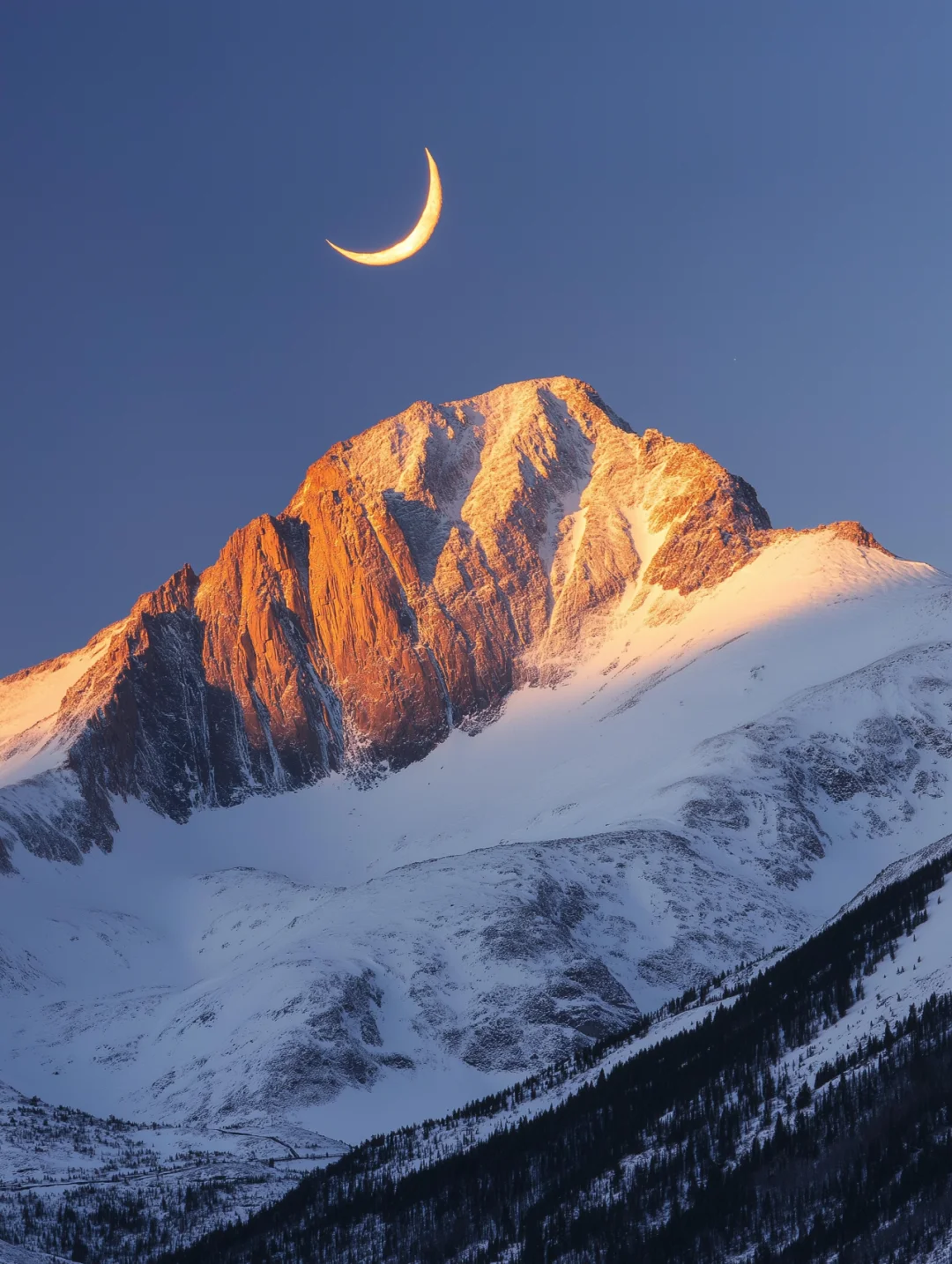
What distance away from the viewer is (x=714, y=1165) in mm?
70688

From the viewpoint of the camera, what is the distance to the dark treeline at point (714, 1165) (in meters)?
60.8

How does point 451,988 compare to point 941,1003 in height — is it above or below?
above

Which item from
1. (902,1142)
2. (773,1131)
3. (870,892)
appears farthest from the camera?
(870,892)

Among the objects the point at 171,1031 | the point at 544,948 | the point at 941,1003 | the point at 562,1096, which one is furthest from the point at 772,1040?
the point at 171,1031

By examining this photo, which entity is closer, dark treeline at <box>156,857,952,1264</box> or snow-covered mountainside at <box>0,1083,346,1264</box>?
dark treeline at <box>156,857,952,1264</box>

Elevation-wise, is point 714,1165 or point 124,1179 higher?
point 124,1179

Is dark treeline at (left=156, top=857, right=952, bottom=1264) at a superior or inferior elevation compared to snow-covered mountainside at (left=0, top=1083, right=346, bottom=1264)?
inferior

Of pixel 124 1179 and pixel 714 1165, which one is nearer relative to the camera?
pixel 714 1165

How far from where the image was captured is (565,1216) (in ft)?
241

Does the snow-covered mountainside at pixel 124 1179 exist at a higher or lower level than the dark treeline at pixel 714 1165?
higher

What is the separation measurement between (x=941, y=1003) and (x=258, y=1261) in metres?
35.7

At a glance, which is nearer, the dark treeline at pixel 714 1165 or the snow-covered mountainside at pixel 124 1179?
the dark treeline at pixel 714 1165

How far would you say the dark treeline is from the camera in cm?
6081

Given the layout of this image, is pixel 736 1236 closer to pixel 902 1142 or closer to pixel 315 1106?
pixel 902 1142
